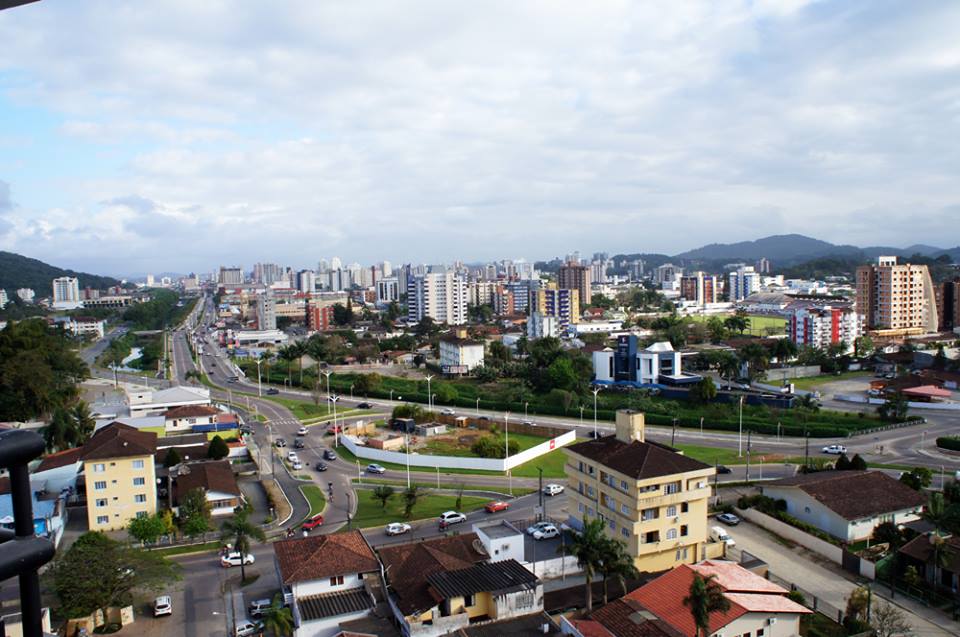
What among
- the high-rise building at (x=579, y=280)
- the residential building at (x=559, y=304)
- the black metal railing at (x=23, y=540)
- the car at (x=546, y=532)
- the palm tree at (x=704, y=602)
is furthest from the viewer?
the high-rise building at (x=579, y=280)

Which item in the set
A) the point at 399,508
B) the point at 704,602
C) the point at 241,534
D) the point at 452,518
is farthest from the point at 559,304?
the point at 704,602

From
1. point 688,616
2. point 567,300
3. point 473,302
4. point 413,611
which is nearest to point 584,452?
point 688,616

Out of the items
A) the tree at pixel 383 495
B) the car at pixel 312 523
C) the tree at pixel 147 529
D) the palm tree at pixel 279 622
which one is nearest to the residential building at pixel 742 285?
the tree at pixel 383 495

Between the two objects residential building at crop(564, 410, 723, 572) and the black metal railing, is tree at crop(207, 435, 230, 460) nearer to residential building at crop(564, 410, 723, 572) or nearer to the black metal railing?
residential building at crop(564, 410, 723, 572)

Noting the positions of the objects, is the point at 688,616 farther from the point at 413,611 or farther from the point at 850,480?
the point at 850,480

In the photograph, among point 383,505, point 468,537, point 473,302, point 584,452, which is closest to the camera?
point 468,537

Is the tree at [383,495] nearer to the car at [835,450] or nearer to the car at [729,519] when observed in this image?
the car at [729,519]
